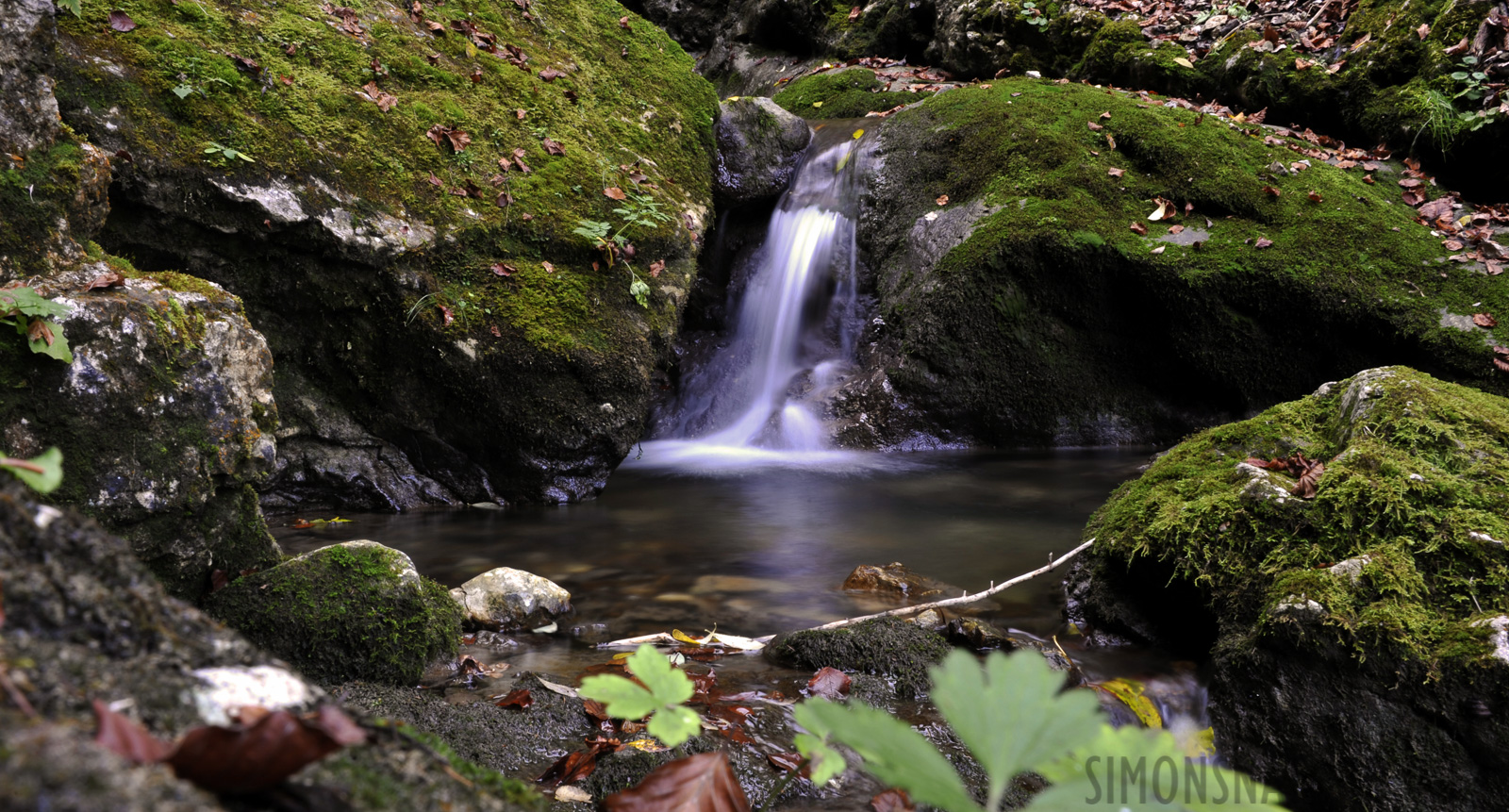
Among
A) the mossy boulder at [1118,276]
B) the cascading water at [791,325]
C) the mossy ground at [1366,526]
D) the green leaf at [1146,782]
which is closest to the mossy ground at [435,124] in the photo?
the cascading water at [791,325]

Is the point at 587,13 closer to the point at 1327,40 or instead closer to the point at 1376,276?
the point at 1376,276

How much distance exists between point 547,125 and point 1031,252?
486cm

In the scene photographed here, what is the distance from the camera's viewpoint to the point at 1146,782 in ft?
2.82

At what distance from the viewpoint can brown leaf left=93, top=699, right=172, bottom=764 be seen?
613 millimetres

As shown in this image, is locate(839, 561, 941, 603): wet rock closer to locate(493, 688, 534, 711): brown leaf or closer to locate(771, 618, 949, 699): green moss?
locate(771, 618, 949, 699): green moss

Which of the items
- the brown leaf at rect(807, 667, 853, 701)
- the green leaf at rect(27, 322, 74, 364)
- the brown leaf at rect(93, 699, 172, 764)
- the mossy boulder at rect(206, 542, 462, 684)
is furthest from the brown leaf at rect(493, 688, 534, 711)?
the brown leaf at rect(93, 699, 172, 764)

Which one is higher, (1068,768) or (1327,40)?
(1327,40)

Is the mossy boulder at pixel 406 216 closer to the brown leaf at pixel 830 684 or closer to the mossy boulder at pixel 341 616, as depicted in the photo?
the mossy boulder at pixel 341 616

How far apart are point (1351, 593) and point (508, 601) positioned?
333cm

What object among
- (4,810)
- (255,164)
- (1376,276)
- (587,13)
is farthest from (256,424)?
(1376,276)

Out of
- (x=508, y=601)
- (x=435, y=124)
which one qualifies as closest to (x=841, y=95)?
(x=435, y=124)

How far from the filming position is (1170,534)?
11.0ft

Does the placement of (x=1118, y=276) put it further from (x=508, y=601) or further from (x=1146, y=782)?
(x=1146, y=782)

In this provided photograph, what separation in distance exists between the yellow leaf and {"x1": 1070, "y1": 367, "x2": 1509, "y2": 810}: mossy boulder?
24cm
